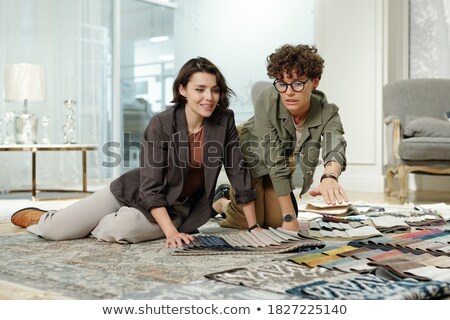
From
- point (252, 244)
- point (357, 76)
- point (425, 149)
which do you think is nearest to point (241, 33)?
point (357, 76)

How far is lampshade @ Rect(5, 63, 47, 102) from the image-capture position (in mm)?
4688

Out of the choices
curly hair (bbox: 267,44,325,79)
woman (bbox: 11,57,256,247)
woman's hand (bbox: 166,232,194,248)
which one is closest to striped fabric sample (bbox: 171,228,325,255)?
woman's hand (bbox: 166,232,194,248)

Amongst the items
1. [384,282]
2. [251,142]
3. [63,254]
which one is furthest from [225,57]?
[384,282]

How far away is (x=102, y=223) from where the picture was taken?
2266mm

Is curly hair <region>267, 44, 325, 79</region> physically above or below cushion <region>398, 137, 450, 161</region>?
above

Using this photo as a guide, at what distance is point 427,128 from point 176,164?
2657mm

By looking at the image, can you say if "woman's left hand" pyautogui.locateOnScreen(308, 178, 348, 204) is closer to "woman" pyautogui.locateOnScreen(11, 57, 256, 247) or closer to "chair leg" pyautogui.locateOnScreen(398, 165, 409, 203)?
"woman" pyautogui.locateOnScreen(11, 57, 256, 247)

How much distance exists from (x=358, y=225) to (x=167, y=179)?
37.6 inches

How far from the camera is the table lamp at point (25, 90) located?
15.4ft

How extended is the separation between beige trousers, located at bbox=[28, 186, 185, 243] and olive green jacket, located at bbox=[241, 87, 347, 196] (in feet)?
1.28

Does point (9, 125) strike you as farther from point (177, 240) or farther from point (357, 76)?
point (177, 240)

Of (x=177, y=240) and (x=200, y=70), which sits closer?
(x=177, y=240)
